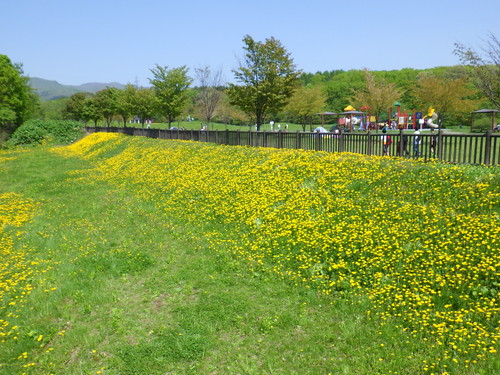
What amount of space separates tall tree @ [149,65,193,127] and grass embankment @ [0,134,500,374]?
2752 centimetres

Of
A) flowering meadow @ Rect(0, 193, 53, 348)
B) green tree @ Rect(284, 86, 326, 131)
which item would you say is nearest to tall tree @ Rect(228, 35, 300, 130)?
flowering meadow @ Rect(0, 193, 53, 348)

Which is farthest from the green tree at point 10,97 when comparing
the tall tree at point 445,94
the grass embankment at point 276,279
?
the tall tree at point 445,94

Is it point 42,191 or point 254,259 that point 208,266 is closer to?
point 254,259

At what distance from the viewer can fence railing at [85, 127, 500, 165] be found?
970 cm

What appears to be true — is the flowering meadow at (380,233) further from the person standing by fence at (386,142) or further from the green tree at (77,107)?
the green tree at (77,107)

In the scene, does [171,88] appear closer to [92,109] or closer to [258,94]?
[258,94]

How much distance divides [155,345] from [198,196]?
7.32m

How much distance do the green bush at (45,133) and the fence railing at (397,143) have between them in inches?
Result: 1350

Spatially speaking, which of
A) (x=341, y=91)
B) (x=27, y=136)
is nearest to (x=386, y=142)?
(x=27, y=136)

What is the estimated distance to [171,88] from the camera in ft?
122

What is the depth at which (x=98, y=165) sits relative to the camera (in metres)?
24.1

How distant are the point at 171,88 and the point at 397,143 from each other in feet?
98.2

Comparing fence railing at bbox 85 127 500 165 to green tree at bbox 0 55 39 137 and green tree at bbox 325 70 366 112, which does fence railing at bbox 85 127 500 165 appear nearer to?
green tree at bbox 0 55 39 137

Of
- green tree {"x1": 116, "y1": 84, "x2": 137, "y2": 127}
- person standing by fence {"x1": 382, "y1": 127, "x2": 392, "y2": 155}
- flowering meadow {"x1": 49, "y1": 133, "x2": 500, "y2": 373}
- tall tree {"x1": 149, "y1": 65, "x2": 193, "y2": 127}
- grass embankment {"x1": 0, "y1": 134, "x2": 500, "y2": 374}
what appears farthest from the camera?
green tree {"x1": 116, "y1": 84, "x2": 137, "y2": 127}
